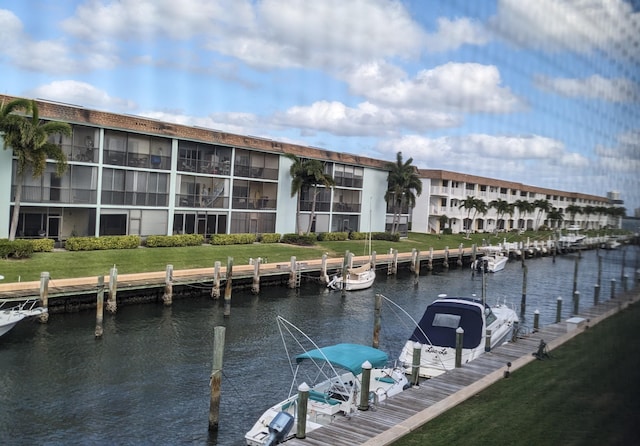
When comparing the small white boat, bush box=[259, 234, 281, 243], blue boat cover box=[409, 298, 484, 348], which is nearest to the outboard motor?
blue boat cover box=[409, 298, 484, 348]

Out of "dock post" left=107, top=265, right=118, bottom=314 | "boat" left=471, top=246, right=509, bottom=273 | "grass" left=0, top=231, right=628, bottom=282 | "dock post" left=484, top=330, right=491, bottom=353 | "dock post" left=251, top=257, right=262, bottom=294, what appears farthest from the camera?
"boat" left=471, top=246, right=509, bottom=273

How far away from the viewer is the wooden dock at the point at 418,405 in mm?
13000

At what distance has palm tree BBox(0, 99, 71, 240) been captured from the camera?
35.3 metres

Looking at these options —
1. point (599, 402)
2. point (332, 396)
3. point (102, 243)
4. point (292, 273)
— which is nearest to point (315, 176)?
point (292, 273)

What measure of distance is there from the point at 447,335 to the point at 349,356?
6896 mm

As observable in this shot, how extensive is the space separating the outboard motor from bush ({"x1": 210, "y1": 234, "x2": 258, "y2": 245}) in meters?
35.9

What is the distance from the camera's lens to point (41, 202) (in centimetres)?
3906

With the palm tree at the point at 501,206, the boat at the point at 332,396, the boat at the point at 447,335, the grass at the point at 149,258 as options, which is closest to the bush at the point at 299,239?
→ the grass at the point at 149,258

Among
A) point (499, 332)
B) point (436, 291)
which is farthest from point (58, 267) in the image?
point (436, 291)

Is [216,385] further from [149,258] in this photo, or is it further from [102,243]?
[102,243]

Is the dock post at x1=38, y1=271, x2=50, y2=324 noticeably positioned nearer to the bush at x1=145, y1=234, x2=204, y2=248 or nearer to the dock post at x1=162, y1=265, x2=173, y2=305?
the dock post at x1=162, y1=265, x2=173, y2=305

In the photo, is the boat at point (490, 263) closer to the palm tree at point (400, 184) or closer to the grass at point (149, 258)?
the grass at point (149, 258)

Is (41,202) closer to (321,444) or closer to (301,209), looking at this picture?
(301,209)

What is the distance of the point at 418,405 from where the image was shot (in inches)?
593
